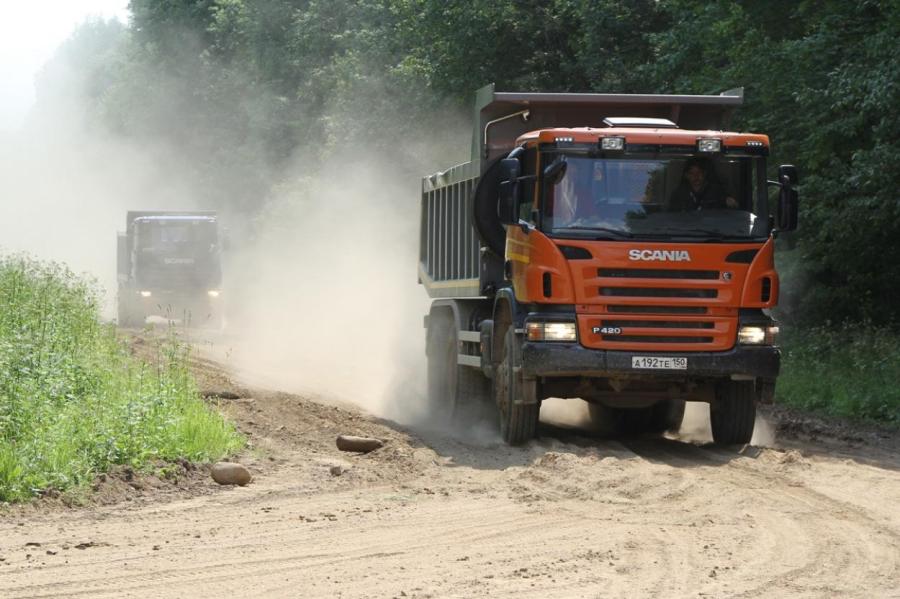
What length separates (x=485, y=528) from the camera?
8922 mm

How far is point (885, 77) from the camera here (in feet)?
55.9

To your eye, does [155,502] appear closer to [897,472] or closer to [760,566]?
[760,566]

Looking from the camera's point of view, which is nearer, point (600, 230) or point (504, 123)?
point (600, 230)

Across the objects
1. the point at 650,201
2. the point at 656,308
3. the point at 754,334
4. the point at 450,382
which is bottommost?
the point at 450,382

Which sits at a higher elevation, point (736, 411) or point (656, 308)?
point (656, 308)

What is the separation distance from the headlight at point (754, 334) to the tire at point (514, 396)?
6.20 ft

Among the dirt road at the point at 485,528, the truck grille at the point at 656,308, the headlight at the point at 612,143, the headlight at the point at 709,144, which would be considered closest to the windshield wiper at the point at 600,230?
the truck grille at the point at 656,308

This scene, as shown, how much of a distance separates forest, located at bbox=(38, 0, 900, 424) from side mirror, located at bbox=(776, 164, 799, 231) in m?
3.90

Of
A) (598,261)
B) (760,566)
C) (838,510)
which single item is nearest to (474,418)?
(598,261)

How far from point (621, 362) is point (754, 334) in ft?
4.08

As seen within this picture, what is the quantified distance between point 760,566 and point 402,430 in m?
7.47

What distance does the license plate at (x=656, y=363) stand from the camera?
12.2 meters

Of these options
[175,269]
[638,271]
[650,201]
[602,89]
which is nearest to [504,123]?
[650,201]

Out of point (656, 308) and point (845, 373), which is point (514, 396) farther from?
point (845, 373)
